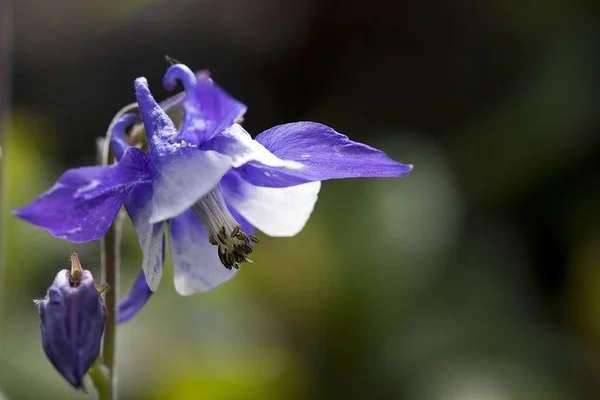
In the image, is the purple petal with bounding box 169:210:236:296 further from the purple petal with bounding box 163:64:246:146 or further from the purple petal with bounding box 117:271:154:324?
the purple petal with bounding box 163:64:246:146

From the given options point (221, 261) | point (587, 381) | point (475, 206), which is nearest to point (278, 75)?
point (475, 206)

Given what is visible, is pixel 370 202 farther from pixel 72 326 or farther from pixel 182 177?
pixel 72 326

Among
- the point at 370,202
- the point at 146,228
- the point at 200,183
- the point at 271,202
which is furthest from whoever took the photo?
the point at 370,202

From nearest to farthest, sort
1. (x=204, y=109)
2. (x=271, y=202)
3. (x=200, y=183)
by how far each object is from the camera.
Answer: (x=204, y=109), (x=200, y=183), (x=271, y=202)

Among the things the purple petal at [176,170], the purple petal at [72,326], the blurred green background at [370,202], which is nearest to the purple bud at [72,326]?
the purple petal at [72,326]

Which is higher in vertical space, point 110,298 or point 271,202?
point 271,202

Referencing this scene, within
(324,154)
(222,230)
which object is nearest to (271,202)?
(222,230)

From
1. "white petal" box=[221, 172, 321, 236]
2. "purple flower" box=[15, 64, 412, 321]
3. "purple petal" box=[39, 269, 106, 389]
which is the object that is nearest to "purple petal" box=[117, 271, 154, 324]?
"purple flower" box=[15, 64, 412, 321]
